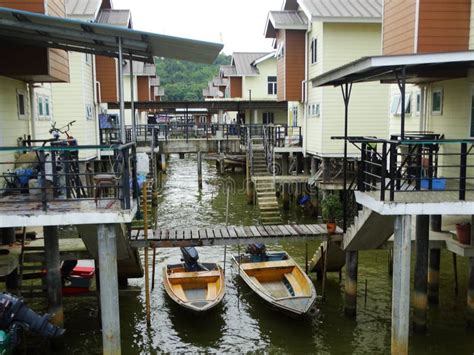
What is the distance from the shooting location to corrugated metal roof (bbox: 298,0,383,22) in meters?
23.5

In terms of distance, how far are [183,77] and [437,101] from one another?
4881 inches

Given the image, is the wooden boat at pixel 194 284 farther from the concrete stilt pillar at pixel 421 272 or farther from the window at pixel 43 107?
the window at pixel 43 107

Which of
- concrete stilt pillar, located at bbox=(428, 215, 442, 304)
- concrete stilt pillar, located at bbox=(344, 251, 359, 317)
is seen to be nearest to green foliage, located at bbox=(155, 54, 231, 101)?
concrete stilt pillar, located at bbox=(428, 215, 442, 304)

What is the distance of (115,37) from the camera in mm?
10727

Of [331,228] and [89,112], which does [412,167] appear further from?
[89,112]

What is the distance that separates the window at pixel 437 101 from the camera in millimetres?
15652

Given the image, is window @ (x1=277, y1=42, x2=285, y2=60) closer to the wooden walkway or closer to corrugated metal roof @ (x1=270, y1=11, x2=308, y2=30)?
corrugated metal roof @ (x1=270, y1=11, x2=308, y2=30)

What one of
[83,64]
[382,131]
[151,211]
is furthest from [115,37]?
[151,211]

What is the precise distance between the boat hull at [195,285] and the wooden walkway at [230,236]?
1650 mm

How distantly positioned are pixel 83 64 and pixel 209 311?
49.9ft

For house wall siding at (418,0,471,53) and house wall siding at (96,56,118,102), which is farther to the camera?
house wall siding at (96,56,118,102)

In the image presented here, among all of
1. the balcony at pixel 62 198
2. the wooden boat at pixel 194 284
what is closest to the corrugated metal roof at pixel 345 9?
the wooden boat at pixel 194 284

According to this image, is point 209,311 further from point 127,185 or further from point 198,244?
point 127,185

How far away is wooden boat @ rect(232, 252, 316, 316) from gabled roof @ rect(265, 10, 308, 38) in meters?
14.2
